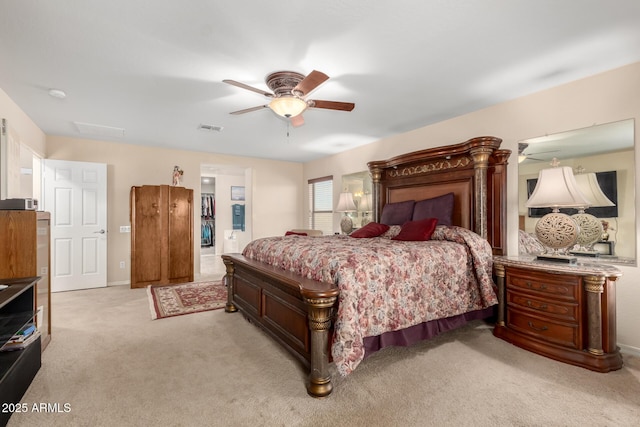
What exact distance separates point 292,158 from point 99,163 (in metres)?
3.55

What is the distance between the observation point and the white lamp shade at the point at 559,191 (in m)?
2.65

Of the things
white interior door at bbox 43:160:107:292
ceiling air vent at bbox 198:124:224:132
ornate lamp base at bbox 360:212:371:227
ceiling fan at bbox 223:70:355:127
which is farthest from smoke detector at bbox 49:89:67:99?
ornate lamp base at bbox 360:212:371:227

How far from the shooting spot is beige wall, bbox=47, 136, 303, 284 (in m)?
5.18

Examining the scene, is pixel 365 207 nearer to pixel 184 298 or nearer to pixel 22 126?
pixel 184 298

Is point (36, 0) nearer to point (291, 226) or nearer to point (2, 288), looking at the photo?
point (2, 288)

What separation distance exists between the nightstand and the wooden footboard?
1876 mm

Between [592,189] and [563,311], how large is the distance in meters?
1.21

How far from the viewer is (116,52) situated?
8.03ft

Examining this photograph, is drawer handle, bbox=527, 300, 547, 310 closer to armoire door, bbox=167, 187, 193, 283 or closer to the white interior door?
armoire door, bbox=167, 187, 193, 283

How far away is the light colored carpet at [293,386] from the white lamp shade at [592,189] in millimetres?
1342

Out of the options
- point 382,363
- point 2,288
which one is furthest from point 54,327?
point 382,363

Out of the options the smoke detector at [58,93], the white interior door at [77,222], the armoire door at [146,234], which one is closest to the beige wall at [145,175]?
the white interior door at [77,222]

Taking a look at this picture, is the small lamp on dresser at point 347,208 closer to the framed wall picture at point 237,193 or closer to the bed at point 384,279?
the bed at point 384,279

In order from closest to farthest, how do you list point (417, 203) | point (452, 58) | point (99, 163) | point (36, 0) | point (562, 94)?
point (36, 0) < point (452, 58) < point (562, 94) < point (417, 203) < point (99, 163)
